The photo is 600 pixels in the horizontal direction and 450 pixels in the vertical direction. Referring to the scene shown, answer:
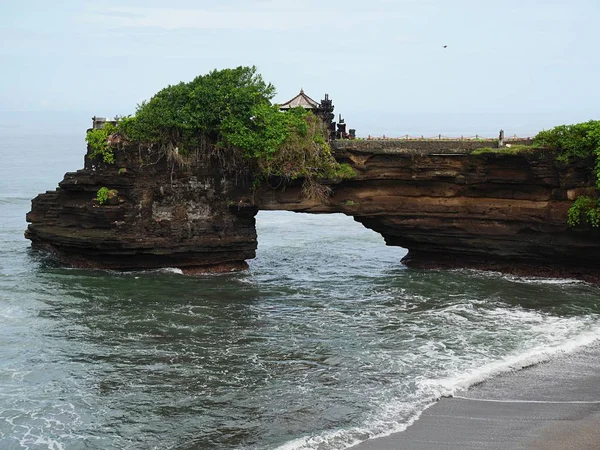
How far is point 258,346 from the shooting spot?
62.3ft

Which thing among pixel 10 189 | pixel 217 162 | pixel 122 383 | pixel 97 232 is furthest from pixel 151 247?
pixel 10 189

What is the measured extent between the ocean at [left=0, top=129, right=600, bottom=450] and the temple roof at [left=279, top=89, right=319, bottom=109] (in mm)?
5495

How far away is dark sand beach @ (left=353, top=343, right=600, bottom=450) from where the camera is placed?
45.4 ft

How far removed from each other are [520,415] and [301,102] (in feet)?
50.7

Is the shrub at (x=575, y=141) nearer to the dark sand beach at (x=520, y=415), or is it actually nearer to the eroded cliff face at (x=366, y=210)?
the eroded cliff face at (x=366, y=210)

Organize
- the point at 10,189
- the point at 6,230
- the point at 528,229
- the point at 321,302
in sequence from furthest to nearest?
the point at 10,189 → the point at 6,230 → the point at 528,229 → the point at 321,302

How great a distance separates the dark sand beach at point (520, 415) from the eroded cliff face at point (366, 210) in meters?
8.36

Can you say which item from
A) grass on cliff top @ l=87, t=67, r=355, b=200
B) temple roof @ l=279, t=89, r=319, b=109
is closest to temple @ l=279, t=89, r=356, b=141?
temple roof @ l=279, t=89, r=319, b=109

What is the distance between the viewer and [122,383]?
54.2 ft

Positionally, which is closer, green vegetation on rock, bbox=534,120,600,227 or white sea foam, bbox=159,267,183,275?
green vegetation on rock, bbox=534,120,600,227

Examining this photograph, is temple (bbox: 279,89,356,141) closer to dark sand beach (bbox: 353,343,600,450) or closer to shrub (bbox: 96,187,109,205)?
shrub (bbox: 96,187,109,205)

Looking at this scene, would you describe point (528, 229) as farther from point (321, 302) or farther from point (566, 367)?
point (566, 367)

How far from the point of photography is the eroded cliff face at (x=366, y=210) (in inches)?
989

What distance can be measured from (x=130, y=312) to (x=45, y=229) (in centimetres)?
687
